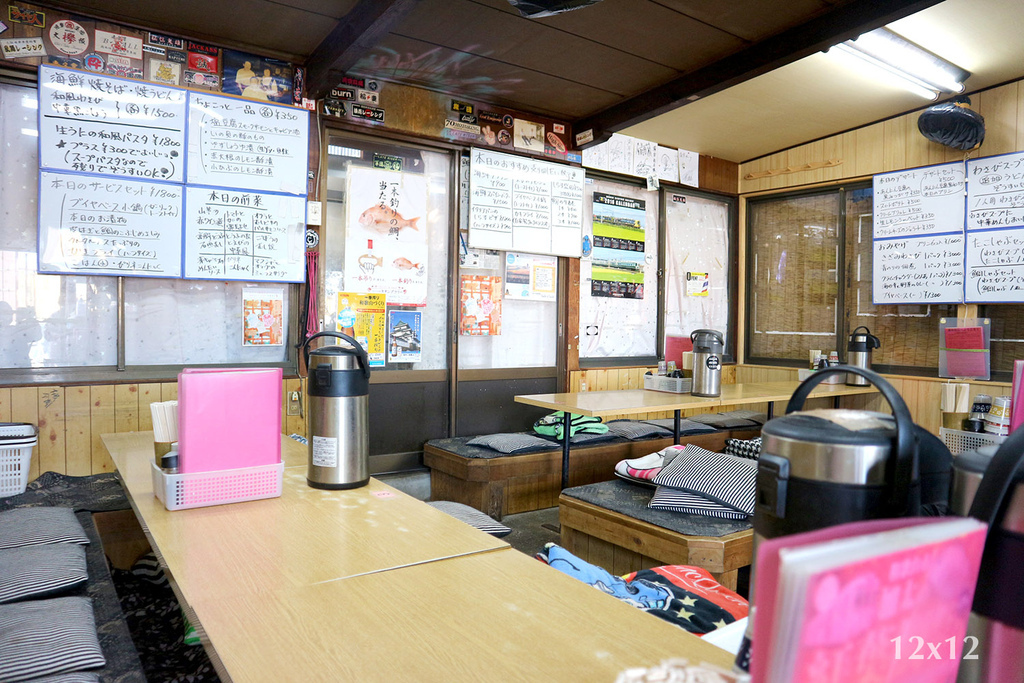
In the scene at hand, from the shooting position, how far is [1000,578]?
0.62m

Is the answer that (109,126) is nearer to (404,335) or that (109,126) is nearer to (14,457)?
(14,457)

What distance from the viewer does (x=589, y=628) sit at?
981mm

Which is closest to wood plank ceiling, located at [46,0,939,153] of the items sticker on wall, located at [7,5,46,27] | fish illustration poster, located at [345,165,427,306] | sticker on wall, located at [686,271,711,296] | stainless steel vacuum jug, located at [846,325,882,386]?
sticker on wall, located at [7,5,46,27]

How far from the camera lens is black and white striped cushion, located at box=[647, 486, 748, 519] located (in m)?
2.56

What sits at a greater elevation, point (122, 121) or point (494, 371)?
point (122, 121)

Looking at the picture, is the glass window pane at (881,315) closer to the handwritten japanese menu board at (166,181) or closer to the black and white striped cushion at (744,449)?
the black and white striped cushion at (744,449)

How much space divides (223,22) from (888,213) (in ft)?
15.5

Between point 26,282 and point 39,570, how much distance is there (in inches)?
74.5

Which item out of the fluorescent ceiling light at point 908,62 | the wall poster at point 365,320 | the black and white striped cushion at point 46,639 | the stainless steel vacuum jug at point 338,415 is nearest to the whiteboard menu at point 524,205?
the wall poster at point 365,320

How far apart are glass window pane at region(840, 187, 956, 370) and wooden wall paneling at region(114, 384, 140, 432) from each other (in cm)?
514

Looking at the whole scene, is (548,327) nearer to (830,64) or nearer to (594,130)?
(594,130)

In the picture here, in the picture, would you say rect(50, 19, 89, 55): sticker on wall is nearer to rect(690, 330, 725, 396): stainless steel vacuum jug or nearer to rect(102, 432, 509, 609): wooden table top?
rect(102, 432, 509, 609): wooden table top

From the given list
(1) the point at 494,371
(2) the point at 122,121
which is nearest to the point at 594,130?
(1) the point at 494,371

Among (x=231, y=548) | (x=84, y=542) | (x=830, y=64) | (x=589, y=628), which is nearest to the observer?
(x=589, y=628)
